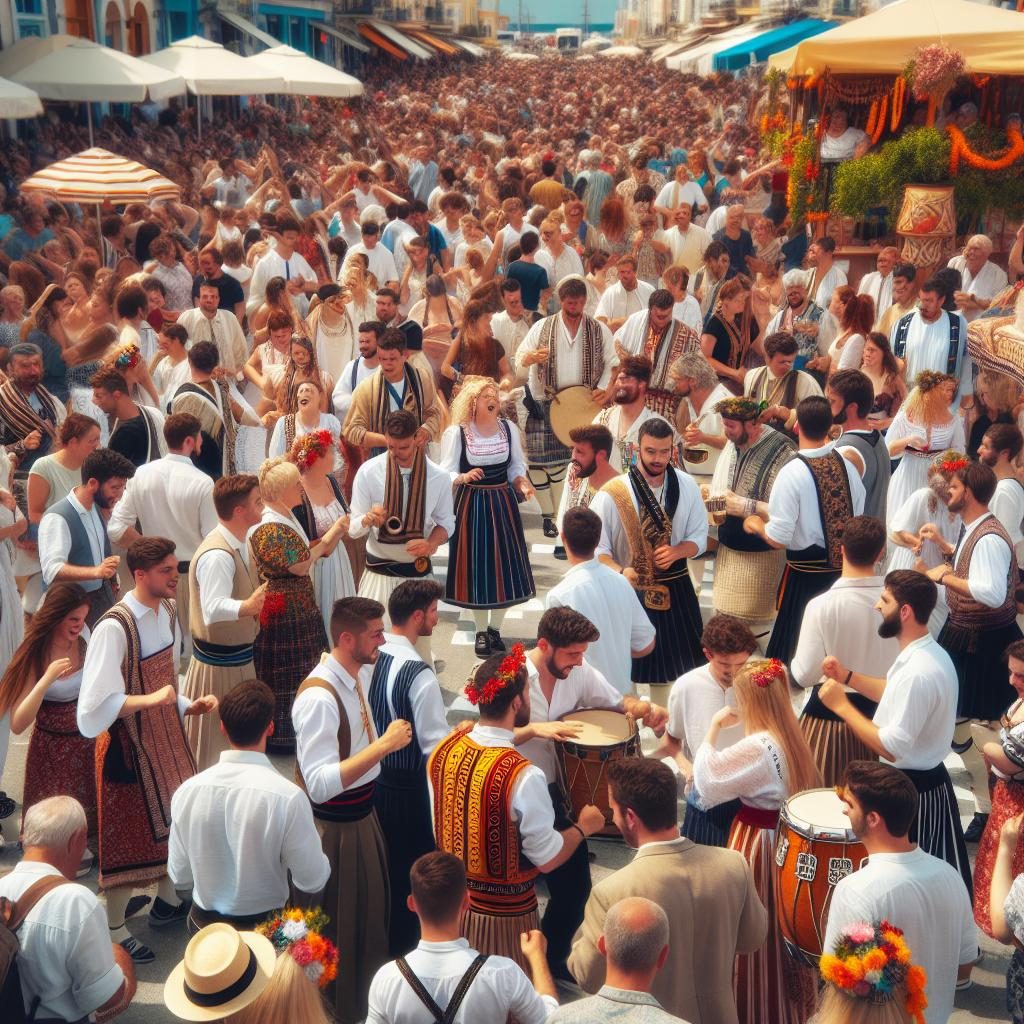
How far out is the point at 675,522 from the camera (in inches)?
249

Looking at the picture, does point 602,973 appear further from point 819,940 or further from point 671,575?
point 671,575

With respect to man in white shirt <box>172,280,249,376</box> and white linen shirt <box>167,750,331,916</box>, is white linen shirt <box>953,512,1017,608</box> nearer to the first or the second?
white linen shirt <box>167,750,331,916</box>

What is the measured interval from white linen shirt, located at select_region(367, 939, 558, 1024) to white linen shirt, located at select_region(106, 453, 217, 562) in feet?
11.9

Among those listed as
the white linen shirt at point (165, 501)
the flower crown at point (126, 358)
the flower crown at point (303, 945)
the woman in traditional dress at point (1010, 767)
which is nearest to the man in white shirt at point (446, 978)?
the flower crown at point (303, 945)

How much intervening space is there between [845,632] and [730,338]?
4600 millimetres

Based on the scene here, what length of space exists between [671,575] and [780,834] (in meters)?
2.34

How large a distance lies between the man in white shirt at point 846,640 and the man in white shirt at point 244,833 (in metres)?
2.03

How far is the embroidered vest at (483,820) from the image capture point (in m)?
3.96

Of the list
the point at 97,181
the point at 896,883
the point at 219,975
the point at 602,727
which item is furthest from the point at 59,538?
the point at 97,181

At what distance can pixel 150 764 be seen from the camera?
4.96m

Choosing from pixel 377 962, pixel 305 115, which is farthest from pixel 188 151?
pixel 377 962

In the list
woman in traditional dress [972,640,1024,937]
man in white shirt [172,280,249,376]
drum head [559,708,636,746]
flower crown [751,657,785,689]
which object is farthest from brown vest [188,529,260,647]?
man in white shirt [172,280,249,376]

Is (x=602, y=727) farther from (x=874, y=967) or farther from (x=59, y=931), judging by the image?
(x=59, y=931)

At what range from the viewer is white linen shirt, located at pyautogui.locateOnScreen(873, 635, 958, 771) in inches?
174
